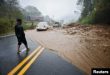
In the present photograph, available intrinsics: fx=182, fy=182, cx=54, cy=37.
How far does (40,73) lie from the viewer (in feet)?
20.5

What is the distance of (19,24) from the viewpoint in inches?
408

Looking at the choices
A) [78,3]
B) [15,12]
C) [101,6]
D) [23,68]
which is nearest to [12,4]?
[15,12]

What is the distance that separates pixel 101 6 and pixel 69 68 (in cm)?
2730

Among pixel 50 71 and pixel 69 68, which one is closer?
pixel 50 71

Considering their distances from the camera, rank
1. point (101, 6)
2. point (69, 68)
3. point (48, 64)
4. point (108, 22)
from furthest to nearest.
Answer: point (101, 6) → point (108, 22) → point (48, 64) → point (69, 68)

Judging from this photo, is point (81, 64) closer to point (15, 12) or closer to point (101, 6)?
point (101, 6)

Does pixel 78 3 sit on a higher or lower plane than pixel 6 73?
higher

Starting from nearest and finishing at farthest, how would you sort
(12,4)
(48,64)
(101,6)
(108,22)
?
(48,64), (108,22), (101,6), (12,4)

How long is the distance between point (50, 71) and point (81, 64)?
192 centimetres

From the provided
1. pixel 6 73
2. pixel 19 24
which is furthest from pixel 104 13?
pixel 6 73

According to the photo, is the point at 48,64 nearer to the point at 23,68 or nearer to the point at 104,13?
the point at 23,68

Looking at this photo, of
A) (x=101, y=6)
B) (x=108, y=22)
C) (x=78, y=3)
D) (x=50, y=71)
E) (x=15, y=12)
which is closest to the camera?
→ (x=50, y=71)

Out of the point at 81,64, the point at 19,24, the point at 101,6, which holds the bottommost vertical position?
the point at 81,64

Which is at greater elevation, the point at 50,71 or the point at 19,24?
the point at 19,24
